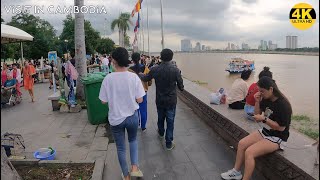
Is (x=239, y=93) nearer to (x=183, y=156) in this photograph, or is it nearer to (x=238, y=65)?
(x=183, y=156)

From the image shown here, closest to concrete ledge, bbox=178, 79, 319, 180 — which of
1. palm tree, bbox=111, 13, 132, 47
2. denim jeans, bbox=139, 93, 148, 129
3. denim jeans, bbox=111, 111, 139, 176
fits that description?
denim jeans, bbox=139, 93, 148, 129

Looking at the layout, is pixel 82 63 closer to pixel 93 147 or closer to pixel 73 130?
pixel 73 130

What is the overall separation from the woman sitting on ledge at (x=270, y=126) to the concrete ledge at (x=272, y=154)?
0.55 ft

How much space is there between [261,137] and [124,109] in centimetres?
177

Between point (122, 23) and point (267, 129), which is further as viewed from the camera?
point (122, 23)

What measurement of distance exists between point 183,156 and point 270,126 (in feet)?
5.73

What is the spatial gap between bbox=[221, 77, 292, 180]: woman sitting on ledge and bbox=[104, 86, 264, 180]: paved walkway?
0.57 m

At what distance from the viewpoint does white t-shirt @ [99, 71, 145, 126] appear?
3674 millimetres

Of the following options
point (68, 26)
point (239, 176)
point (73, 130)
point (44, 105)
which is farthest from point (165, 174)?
point (68, 26)

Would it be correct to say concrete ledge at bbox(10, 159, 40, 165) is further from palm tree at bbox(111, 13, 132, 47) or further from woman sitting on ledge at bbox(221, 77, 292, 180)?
palm tree at bbox(111, 13, 132, 47)

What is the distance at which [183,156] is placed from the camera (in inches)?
199

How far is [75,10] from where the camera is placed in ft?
31.0

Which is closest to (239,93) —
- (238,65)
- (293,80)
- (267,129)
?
(267,129)

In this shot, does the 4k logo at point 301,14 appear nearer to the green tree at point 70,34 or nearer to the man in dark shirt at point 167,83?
the man in dark shirt at point 167,83
